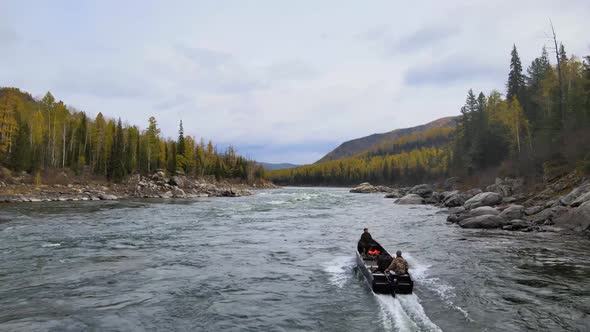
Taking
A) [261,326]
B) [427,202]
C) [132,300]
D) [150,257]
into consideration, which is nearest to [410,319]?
[261,326]

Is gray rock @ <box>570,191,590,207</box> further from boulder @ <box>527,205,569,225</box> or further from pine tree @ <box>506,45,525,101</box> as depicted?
pine tree @ <box>506,45,525,101</box>

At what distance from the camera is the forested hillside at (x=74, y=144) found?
59.1 metres

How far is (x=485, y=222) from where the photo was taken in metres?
27.8

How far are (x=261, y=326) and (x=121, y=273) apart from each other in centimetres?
798

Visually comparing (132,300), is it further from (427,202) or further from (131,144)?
(131,144)

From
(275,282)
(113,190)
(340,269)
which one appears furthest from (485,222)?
(113,190)

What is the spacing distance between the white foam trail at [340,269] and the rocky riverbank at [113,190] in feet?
161

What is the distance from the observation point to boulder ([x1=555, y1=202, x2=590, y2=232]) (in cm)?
2234

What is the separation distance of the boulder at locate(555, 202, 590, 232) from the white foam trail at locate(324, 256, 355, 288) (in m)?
15.5

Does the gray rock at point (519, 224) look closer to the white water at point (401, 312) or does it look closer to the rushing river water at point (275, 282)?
the rushing river water at point (275, 282)

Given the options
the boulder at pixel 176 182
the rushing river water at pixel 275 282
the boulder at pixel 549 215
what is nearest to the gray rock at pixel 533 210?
the boulder at pixel 549 215

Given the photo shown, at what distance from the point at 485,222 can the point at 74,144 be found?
75009 millimetres

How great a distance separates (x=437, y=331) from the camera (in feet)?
30.3

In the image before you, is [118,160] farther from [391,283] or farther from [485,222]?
[391,283]
